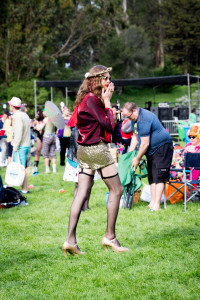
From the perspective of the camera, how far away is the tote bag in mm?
8141

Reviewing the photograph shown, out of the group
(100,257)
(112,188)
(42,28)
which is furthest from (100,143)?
(42,28)

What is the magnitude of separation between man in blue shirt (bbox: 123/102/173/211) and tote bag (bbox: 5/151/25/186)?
232 cm

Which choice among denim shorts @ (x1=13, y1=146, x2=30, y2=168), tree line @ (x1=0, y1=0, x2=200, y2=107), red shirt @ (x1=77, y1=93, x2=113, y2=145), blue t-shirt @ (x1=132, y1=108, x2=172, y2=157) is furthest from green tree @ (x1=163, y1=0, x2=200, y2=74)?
red shirt @ (x1=77, y1=93, x2=113, y2=145)

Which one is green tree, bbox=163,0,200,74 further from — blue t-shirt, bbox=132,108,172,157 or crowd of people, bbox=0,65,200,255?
blue t-shirt, bbox=132,108,172,157

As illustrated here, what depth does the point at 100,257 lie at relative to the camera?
14.7 feet

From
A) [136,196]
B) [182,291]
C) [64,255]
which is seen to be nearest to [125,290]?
[182,291]

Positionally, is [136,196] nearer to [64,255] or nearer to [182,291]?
[64,255]

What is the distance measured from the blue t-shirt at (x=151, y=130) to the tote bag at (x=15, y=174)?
239 centimetres

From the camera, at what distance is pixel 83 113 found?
4293 mm

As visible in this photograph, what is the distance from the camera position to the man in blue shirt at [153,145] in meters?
6.60

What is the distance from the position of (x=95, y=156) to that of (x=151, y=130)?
8.49 feet

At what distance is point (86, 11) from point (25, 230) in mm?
36241

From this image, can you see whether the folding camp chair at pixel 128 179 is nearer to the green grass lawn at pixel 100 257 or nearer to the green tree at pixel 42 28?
the green grass lawn at pixel 100 257

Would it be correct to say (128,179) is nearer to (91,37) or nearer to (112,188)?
(112,188)
